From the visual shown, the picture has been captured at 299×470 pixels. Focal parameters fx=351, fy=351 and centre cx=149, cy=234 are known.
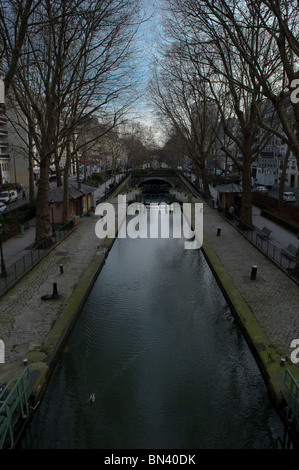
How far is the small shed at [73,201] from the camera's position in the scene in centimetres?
2998

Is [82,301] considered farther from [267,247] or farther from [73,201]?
[73,201]

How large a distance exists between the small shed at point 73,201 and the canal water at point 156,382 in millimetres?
14212

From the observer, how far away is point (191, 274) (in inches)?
774

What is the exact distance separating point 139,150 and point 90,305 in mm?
99268

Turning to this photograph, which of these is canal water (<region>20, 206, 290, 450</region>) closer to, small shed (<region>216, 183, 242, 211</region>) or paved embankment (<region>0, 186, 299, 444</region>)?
paved embankment (<region>0, 186, 299, 444</region>)

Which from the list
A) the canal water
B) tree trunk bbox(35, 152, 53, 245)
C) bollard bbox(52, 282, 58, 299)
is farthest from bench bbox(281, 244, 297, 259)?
tree trunk bbox(35, 152, 53, 245)

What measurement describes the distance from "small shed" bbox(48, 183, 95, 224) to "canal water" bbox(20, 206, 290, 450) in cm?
1421

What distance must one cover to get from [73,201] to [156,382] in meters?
24.8

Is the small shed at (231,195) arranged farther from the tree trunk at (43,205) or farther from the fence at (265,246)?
the tree trunk at (43,205)

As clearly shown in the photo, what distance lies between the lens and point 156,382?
34.2ft

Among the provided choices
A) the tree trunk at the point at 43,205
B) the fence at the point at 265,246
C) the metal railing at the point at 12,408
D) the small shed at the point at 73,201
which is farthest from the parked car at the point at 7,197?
the metal railing at the point at 12,408

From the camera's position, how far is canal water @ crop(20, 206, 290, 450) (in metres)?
8.48

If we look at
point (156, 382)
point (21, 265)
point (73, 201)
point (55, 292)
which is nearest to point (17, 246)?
point (21, 265)

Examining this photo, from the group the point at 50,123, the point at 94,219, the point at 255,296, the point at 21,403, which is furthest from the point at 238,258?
the point at 94,219
